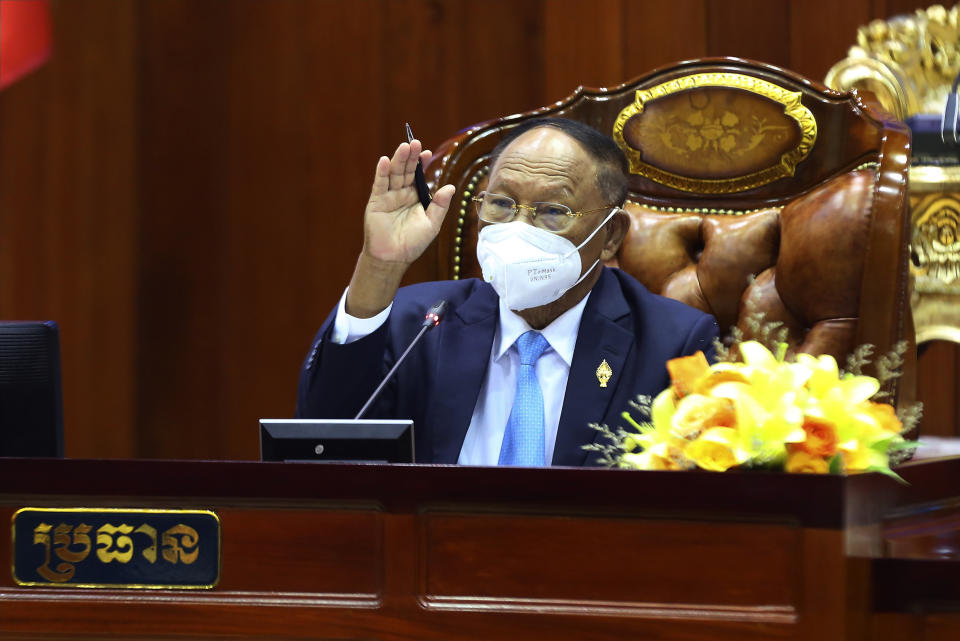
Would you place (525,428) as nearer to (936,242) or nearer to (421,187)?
(421,187)

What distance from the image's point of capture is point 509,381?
2012 mm

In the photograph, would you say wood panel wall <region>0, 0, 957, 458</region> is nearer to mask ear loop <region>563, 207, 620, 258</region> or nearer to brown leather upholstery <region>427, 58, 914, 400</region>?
brown leather upholstery <region>427, 58, 914, 400</region>

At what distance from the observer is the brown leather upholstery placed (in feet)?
6.88

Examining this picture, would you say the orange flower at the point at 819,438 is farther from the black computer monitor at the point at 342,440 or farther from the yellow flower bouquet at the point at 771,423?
the black computer monitor at the point at 342,440

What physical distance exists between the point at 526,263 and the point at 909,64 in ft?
5.28

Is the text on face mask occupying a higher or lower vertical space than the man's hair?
lower

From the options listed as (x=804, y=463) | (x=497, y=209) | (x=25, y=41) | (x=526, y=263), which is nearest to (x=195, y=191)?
(x=25, y=41)

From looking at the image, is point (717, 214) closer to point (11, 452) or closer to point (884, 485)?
point (884, 485)

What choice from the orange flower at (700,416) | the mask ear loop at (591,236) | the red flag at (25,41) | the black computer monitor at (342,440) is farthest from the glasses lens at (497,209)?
the red flag at (25,41)

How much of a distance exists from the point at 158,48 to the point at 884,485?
3135 mm

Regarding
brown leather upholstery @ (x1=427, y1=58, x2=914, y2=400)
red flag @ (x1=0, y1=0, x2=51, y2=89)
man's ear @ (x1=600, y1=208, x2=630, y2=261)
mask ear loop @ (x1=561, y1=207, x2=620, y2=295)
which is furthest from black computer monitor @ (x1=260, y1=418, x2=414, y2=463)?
red flag @ (x1=0, y1=0, x2=51, y2=89)

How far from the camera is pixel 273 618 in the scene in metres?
1.19

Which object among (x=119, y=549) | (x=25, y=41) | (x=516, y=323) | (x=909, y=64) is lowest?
(x=119, y=549)

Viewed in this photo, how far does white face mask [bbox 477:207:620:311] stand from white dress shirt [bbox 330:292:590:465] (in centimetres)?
6
